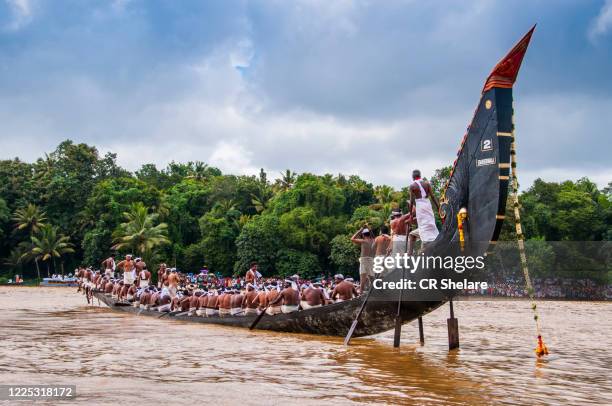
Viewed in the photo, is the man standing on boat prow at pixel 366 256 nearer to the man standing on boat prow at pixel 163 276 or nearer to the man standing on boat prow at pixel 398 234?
the man standing on boat prow at pixel 398 234

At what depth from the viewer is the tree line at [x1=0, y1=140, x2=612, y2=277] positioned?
3853 centimetres

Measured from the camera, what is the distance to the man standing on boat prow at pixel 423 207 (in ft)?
32.0

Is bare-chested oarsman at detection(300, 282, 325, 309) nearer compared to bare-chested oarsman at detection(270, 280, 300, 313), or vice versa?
bare-chested oarsman at detection(300, 282, 325, 309)

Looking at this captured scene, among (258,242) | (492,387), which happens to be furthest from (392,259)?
(258,242)

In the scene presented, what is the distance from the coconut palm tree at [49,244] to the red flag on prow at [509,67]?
43507 mm

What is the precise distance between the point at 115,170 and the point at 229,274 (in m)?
19.2

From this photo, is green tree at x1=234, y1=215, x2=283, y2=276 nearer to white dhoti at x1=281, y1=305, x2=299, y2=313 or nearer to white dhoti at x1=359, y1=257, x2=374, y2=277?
white dhoti at x1=281, y1=305, x2=299, y2=313

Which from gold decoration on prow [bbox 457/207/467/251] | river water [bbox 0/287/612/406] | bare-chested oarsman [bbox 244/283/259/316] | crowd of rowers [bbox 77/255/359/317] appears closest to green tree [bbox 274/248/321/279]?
crowd of rowers [bbox 77/255/359/317]

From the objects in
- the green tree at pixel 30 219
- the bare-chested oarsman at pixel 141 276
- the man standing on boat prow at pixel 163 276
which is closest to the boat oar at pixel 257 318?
the man standing on boat prow at pixel 163 276

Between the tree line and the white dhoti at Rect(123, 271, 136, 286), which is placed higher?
the tree line

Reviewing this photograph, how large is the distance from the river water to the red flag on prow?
4.06m

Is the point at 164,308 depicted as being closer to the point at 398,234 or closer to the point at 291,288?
the point at 291,288

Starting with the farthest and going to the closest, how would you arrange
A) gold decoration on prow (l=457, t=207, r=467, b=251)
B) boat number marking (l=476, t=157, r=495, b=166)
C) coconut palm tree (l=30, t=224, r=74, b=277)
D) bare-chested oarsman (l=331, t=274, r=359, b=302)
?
coconut palm tree (l=30, t=224, r=74, b=277)
bare-chested oarsman (l=331, t=274, r=359, b=302)
gold decoration on prow (l=457, t=207, r=467, b=251)
boat number marking (l=476, t=157, r=495, b=166)

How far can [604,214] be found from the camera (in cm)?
3775
